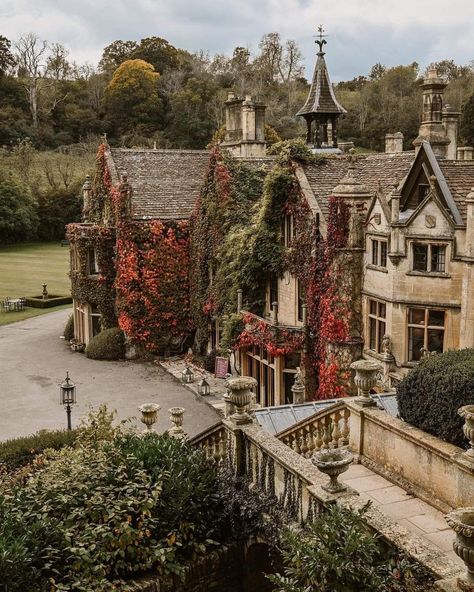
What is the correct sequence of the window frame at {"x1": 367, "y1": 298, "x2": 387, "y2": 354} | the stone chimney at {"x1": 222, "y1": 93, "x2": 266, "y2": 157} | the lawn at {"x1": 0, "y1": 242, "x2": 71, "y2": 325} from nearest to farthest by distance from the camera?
the window frame at {"x1": 367, "y1": 298, "x2": 387, "y2": 354}, the stone chimney at {"x1": 222, "y1": 93, "x2": 266, "y2": 157}, the lawn at {"x1": 0, "y1": 242, "x2": 71, "y2": 325}

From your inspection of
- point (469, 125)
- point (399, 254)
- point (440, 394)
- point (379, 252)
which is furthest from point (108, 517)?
point (469, 125)

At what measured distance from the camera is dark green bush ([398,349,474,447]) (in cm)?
962

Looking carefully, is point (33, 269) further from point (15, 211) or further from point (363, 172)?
point (363, 172)

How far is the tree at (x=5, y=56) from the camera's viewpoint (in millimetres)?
96875

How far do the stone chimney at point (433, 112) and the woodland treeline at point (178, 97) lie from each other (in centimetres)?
5204

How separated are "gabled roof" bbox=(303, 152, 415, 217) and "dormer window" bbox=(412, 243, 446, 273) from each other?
3.62m

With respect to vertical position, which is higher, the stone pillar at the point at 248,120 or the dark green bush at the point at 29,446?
the stone pillar at the point at 248,120

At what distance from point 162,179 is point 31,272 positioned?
28.0 metres

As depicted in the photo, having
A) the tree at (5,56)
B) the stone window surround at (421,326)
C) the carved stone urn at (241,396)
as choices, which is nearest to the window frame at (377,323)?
the stone window surround at (421,326)

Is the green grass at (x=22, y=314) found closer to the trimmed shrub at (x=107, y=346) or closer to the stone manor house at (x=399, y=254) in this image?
the trimmed shrub at (x=107, y=346)

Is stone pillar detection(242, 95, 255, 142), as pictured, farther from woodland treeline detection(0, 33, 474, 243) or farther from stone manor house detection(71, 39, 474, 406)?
woodland treeline detection(0, 33, 474, 243)

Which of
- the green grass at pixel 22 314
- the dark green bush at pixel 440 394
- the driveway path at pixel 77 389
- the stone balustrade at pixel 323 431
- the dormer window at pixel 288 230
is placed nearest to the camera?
the dark green bush at pixel 440 394

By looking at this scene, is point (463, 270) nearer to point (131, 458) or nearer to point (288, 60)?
point (131, 458)

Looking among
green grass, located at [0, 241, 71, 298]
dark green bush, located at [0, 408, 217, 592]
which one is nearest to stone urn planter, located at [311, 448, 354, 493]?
dark green bush, located at [0, 408, 217, 592]
